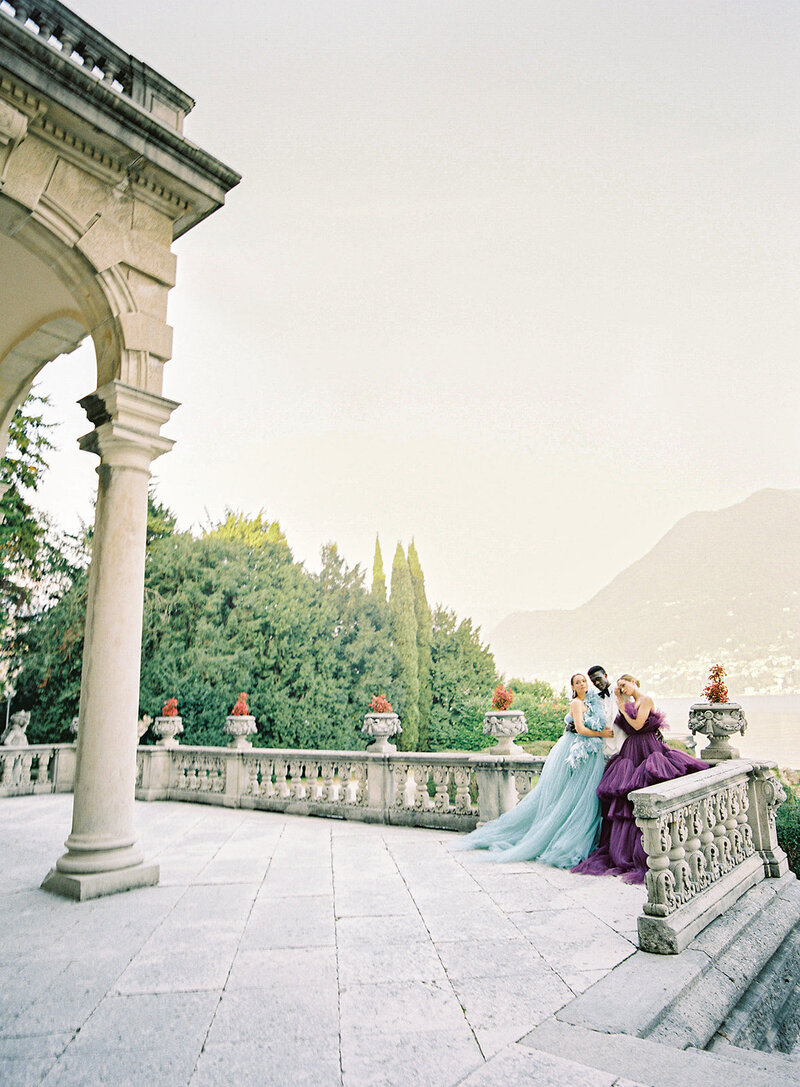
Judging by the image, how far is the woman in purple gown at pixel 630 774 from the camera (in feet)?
18.8

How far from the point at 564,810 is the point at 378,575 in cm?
2776

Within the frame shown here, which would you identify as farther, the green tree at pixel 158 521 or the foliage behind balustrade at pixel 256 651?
the green tree at pixel 158 521

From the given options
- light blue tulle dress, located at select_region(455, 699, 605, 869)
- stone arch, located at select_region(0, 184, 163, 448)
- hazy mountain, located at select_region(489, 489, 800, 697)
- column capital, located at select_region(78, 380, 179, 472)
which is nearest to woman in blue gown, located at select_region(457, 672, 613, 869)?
light blue tulle dress, located at select_region(455, 699, 605, 869)

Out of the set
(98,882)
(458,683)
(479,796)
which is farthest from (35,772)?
(458,683)

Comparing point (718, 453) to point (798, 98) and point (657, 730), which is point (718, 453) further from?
point (657, 730)

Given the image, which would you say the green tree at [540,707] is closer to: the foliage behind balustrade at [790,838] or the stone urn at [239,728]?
the foliage behind balustrade at [790,838]

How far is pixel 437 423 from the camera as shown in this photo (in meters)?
67.8

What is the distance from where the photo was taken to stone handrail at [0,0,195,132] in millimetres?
5461

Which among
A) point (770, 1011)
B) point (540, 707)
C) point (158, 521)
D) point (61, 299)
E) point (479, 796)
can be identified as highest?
point (158, 521)

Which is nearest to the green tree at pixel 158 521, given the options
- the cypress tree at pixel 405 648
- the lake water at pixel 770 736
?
the cypress tree at pixel 405 648

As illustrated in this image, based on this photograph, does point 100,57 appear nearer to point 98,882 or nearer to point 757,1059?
point 98,882

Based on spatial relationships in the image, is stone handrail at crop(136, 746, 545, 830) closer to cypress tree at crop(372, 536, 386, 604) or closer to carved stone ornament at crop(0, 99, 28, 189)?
carved stone ornament at crop(0, 99, 28, 189)

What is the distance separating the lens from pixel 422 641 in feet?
105

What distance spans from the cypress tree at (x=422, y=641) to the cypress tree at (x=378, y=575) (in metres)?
1.57
